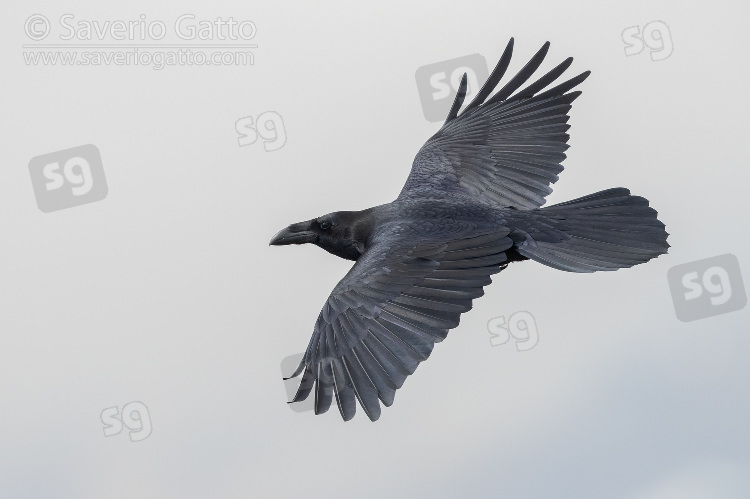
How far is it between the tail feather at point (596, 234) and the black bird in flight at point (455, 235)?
0.5 inches

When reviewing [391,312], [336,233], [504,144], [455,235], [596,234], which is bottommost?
[391,312]

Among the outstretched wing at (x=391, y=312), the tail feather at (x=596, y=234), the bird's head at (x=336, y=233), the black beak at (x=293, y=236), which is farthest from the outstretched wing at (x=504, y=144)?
the outstretched wing at (x=391, y=312)

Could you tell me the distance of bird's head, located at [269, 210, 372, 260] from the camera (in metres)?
14.8

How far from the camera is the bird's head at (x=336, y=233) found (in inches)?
583

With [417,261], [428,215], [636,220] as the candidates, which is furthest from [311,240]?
[636,220]

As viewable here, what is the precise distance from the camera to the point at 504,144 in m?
16.2

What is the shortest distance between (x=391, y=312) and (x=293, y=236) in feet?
11.1

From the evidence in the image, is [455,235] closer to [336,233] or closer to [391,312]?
[391,312]

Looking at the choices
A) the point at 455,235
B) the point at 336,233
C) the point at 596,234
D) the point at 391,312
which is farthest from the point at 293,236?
the point at 596,234

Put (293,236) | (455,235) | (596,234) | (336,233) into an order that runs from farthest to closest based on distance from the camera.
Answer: (293,236)
(336,233)
(596,234)
(455,235)

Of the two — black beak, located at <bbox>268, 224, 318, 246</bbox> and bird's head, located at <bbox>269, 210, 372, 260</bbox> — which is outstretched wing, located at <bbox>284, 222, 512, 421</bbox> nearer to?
bird's head, located at <bbox>269, 210, 372, 260</bbox>

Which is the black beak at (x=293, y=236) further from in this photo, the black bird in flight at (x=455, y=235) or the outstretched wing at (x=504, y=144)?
the outstretched wing at (x=504, y=144)

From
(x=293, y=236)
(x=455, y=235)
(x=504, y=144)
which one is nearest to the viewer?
(x=455, y=235)

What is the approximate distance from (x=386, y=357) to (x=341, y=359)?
0.47 m
